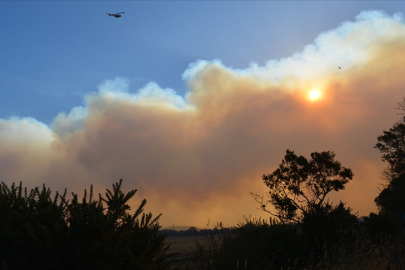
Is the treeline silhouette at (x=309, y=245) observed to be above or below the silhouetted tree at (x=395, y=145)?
below

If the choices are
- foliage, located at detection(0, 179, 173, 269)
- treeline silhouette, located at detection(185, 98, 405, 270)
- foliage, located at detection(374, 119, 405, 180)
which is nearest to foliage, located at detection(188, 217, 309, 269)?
treeline silhouette, located at detection(185, 98, 405, 270)

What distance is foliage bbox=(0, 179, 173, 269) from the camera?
13.3 ft

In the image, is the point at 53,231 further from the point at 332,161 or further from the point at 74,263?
the point at 332,161

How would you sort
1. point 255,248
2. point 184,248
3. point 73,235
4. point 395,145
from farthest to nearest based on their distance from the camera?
point 184,248 → point 395,145 → point 255,248 → point 73,235

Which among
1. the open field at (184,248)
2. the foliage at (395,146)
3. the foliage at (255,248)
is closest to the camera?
the foliage at (255,248)

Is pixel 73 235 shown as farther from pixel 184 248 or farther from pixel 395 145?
pixel 184 248

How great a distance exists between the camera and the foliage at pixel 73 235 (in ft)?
13.3

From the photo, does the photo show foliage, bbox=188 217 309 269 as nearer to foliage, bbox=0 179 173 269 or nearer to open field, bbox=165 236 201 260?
open field, bbox=165 236 201 260

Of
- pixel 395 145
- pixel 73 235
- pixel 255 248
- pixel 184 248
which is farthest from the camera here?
pixel 184 248

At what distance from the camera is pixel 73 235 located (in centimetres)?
426

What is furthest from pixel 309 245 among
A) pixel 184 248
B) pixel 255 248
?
pixel 184 248

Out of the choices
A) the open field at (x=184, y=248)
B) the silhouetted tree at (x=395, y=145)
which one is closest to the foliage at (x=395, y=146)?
the silhouetted tree at (x=395, y=145)

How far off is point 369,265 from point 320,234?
362cm

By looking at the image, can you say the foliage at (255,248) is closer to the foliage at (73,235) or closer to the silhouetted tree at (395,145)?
the foliage at (73,235)
